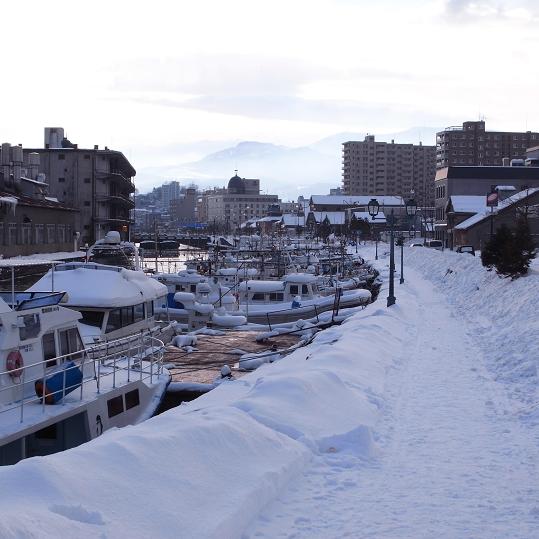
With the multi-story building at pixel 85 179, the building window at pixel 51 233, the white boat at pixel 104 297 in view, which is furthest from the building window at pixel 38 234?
the multi-story building at pixel 85 179

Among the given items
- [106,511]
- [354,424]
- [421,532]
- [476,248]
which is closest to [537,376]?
[354,424]

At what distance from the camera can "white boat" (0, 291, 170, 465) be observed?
1203 centimetres

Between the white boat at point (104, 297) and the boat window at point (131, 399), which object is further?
the white boat at point (104, 297)

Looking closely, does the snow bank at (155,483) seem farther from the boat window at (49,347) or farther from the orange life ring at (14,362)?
the boat window at (49,347)

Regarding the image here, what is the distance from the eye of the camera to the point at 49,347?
14.2m

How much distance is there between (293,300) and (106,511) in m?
31.9

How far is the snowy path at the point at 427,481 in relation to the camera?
25.0 feet

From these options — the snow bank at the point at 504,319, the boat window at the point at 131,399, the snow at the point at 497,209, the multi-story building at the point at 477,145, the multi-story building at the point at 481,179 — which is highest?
the multi-story building at the point at 477,145

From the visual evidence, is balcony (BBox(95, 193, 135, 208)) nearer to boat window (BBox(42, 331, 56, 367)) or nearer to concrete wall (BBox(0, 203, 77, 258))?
concrete wall (BBox(0, 203, 77, 258))

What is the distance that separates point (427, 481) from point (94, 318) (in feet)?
45.3

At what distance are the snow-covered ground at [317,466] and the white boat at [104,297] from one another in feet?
20.0

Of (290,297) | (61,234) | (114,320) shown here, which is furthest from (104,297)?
(61,234)

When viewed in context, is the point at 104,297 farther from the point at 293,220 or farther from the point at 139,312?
the point at 293,220

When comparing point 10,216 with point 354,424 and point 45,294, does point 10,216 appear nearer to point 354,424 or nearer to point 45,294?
point 45,294
